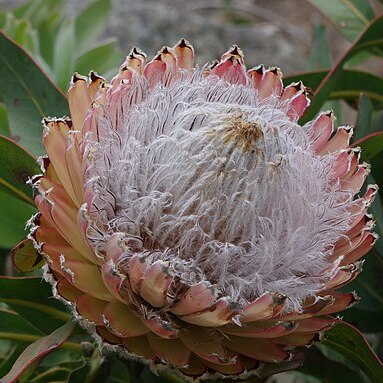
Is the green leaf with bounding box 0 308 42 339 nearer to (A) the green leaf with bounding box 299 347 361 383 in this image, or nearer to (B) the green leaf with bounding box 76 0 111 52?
(A) the green leaf with bounding box 299 347 361 383

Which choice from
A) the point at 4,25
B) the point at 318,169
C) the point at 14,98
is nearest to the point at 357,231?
the point at 318,169

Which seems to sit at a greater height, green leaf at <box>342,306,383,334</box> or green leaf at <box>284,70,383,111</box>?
green leaf at <box>284,70,383,111</box>

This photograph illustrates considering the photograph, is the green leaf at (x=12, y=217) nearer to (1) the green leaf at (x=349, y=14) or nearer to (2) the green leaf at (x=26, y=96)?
(2) the green leaf at (x=26, y=96)

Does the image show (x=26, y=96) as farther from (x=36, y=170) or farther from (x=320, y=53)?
(x=320, y=53)

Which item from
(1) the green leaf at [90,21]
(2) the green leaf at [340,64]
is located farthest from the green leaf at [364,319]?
(1) the green leaf at [90,21]

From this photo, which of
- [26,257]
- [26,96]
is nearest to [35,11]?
[26,96]

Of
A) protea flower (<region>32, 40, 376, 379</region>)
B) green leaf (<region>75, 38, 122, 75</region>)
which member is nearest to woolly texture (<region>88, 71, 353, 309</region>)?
protea flower (<region>32, 40, 376, 379</region>)
